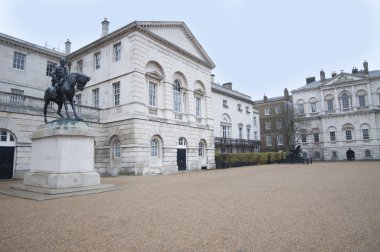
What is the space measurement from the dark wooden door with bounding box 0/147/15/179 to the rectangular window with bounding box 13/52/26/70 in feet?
38.0

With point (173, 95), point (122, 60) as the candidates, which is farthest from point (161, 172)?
point (122, 60)

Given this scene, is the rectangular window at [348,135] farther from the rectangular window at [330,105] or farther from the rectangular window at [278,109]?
the rectangular window at [278,109]

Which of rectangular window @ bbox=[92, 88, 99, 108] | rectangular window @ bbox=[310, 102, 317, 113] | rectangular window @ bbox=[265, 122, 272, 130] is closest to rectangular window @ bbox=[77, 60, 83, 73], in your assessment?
rectangular window @ bbox=[92, 88, 99, 108]

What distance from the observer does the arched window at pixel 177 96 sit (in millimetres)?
24719

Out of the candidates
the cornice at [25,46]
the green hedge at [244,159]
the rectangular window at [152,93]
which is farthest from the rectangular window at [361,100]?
the cornice at [25,46]

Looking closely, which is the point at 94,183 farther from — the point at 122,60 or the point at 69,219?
the point at 122,60

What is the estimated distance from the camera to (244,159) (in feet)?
104

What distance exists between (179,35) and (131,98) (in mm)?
10001

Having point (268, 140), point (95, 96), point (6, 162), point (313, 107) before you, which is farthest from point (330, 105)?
point (6, 162)

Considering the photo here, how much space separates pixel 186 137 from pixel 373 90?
4077cm

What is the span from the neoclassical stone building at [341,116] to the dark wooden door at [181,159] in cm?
3165

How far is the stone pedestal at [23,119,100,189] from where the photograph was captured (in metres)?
9.34

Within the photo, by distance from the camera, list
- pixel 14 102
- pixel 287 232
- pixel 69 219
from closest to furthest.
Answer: pixel 287 232, pixel 69 219, pixel 14 102

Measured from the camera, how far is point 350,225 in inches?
188
